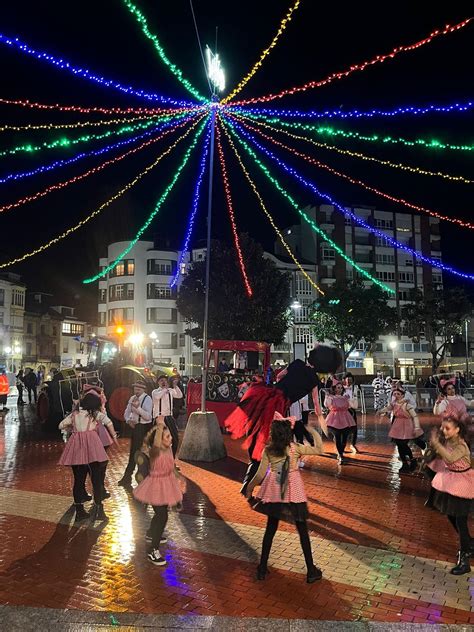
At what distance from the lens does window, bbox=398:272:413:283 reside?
6334 centimetres

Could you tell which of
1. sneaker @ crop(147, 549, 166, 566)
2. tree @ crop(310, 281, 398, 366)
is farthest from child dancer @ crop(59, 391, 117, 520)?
tree @ crop(310, 281, 398, 366)

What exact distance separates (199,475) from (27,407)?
60.8 feet

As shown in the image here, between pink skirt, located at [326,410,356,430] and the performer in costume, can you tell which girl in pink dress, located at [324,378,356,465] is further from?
the performer in costume

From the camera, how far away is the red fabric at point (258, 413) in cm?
760

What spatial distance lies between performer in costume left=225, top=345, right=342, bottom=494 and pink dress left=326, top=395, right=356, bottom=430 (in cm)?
355

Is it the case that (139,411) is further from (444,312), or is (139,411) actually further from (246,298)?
(444,312)

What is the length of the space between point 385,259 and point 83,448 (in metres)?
60.2

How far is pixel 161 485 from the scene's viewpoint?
5.71 m

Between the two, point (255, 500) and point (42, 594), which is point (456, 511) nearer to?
point (255, 500)

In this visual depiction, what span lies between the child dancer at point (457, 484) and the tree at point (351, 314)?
125 ft

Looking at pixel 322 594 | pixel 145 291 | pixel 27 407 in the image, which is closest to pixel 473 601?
pixel 322 594

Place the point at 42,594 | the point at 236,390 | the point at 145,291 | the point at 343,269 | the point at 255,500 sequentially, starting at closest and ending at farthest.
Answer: the point at 42,594
the point at 255,500
the point at 236,390
the point at 145,291
the point at 343,269

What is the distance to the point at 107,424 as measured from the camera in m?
7.78

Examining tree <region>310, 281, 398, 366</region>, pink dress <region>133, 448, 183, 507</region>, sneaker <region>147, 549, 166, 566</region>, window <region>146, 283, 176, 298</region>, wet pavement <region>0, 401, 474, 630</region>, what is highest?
window <region>146, 283, 176, 298</region>
